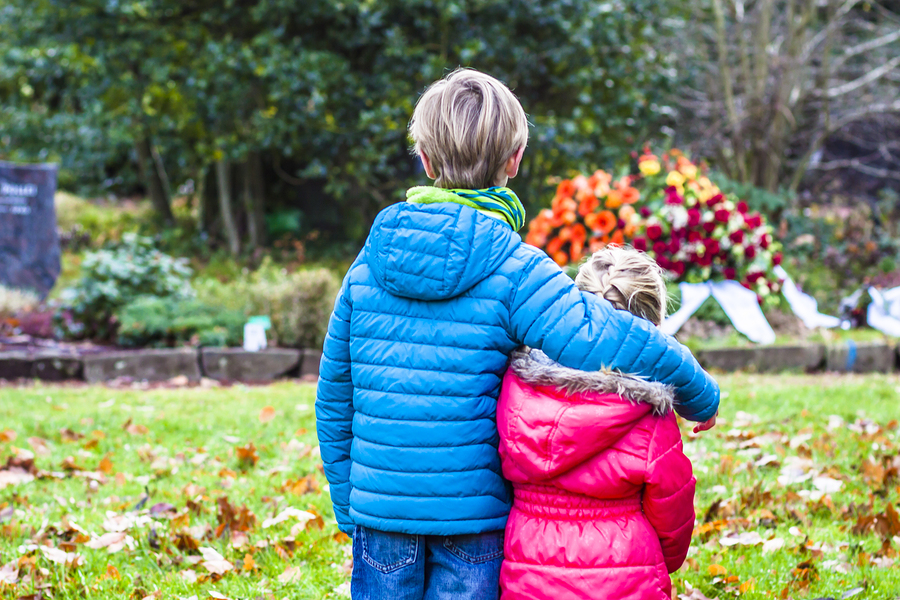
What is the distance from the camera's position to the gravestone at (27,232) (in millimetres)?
9305

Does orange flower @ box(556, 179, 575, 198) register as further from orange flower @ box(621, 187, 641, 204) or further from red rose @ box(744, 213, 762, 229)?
red rose @ box(744, 213, 762, 229)

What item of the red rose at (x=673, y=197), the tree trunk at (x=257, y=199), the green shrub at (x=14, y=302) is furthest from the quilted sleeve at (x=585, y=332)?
the tree trunk at (x=257, y=199)

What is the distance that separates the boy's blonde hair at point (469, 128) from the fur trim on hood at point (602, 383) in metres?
0.46

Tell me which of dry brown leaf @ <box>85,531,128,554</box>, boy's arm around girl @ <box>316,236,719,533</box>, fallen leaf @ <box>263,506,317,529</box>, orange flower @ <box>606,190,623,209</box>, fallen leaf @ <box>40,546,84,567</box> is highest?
orange flower @ <box>606,190,623,209</box>

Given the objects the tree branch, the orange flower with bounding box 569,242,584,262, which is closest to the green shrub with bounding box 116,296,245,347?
the orange flower with bounding box 569,242,584,262

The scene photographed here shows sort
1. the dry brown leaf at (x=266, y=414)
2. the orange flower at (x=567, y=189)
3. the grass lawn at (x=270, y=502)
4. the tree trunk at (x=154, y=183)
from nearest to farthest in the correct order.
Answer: the grass lawn at (x=270, y=502)
the dry brown leaf at (x=266, y=414)
the orange flower at (x=567, y=189)
the tree trunk at (x=154, y=183)

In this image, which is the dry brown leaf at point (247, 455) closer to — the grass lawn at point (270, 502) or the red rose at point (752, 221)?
the grass lawn at point (270, 502)

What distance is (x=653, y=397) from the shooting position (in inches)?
67.7

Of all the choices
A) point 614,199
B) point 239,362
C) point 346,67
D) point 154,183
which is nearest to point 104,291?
point 239,362

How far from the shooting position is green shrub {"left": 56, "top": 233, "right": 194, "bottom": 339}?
298 inches

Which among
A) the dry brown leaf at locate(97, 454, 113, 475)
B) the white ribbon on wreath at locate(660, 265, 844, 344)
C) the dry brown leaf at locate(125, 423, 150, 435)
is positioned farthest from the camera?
the white ribbon on wreath at locate(660, 265, 844, 344)

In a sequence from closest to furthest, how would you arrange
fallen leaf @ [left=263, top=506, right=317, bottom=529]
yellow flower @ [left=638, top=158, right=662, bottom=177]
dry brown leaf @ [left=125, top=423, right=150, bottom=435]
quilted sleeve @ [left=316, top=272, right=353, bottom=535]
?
quilted sleeve @ [left=316, top=272, right=353, bottom=535] < fallen leaf @ [left=263, top=506, right=317, bottom=529] < dry brown leaf @ [left=125, top=423, right=150, bottom=435] < yellow flower @ [left=638, top=158, right=662, bottom=177]

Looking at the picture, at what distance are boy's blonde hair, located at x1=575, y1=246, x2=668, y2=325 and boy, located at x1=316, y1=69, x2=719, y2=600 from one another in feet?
0.44

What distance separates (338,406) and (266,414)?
3.24 m
